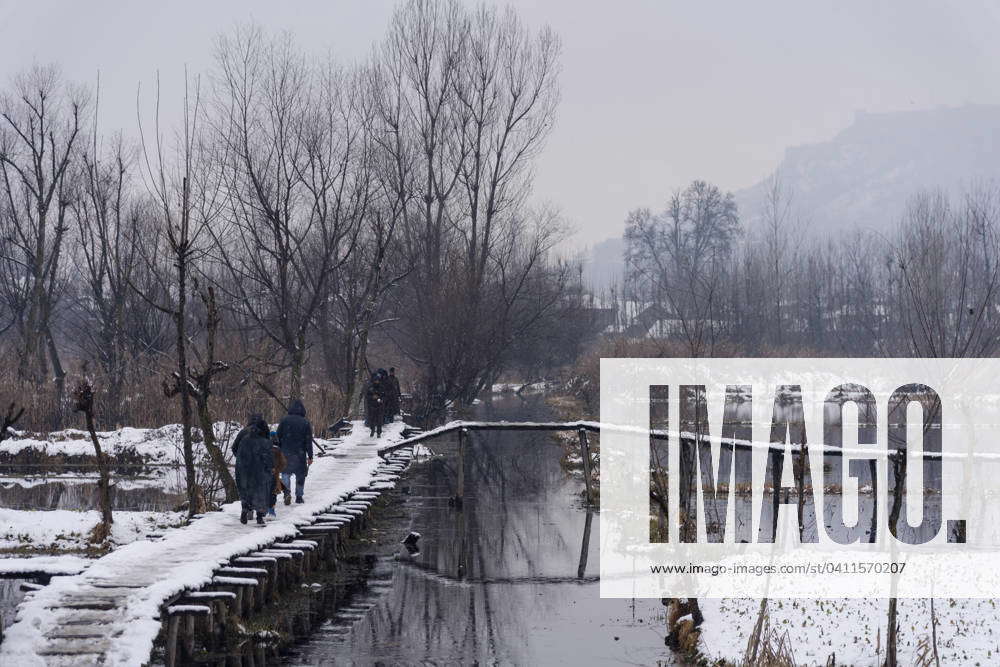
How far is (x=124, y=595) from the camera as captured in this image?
1020cm

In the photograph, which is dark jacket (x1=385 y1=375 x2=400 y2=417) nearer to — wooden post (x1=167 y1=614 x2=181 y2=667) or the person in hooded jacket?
the person in hooded jacket

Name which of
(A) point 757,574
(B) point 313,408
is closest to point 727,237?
(B) point 313,408

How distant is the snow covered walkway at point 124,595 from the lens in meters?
→ 9.14

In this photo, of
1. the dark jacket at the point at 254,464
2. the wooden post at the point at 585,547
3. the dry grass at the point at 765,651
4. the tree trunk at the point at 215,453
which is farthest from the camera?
the tree trunk at the point at 215,453

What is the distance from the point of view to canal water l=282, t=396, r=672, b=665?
11.5 m

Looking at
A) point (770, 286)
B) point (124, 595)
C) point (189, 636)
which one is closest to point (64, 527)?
point (189, 636)

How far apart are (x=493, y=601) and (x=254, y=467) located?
11.4ft

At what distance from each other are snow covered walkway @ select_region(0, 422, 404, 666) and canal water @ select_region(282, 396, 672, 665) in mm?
1372

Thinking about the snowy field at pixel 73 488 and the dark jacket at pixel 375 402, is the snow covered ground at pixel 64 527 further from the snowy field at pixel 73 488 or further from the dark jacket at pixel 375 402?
the dark jacket at pixel 375 402

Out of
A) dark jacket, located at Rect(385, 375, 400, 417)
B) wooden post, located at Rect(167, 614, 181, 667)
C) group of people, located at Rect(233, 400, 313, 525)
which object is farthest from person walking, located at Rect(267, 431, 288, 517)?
dark jacket, located at Rect(385, 375, 400, 417)

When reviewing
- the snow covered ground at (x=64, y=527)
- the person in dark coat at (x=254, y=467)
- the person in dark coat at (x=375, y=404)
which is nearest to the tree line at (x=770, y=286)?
the person in dark coat at (x=375, y=404)

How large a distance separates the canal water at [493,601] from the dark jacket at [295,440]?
6.32ft

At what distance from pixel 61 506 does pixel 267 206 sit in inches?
324

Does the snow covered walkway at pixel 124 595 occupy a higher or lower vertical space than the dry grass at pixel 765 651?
higher
